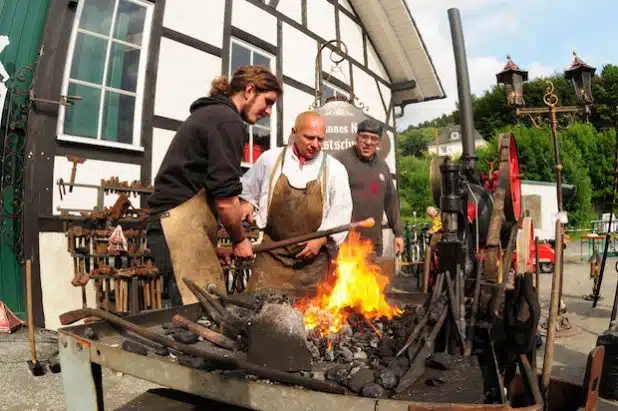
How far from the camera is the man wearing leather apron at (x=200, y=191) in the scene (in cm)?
250

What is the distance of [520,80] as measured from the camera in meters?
5.75

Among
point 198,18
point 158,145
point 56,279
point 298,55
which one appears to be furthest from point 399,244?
point 298,55

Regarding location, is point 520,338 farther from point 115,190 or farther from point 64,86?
point 64,86

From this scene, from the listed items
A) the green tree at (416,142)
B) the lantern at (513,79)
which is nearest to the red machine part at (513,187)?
the lantern at (513,79)

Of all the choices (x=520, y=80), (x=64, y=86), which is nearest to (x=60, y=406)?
(x=64, y=86)

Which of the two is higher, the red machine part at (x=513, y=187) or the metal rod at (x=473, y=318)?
the red machine part at (x=513, y=187)

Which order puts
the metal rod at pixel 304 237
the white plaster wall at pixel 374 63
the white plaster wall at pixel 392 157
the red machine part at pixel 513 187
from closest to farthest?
the metal rod at pixel 304 237 → the red machine part at pixel 513 187 → the white plaster wall at pixel 374 63 → the white plaster wall at pixel 392 157

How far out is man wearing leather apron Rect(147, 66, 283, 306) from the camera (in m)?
2.50

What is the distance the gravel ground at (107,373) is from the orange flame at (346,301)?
1127 mm

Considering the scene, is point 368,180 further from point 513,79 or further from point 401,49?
point 401,49

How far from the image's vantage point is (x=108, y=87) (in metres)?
5.89

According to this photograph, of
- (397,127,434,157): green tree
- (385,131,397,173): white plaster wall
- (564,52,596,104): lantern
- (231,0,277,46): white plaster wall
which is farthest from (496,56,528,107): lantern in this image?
(397,127,434,157): green tree

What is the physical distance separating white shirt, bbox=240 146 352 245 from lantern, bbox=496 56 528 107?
10.7 ft

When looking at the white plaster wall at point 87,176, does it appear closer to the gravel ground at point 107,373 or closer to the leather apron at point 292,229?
the gravel ground at point 107,373
